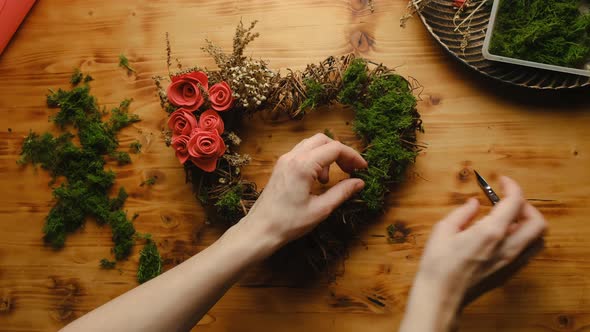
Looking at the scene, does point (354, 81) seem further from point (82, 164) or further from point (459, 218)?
point (82, 164)

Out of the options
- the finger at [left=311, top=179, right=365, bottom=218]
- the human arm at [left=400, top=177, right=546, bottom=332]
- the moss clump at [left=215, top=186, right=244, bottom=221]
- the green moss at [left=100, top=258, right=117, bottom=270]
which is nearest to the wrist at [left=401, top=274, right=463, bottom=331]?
the human arm at [left=400, top=177, right=546, bottom=332]

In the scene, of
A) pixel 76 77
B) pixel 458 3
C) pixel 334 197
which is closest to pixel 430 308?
pixel 334 197

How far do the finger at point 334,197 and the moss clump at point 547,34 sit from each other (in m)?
0.61

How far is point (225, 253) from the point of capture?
1.18m

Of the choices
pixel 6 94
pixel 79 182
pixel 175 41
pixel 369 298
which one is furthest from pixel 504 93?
pixel 6 94

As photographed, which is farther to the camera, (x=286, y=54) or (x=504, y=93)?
(x=286, y=54)

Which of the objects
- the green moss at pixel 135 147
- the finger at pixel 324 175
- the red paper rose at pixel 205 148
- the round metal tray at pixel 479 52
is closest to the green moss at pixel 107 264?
the green moss at pixel 135 147

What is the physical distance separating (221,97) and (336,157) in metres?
0.40

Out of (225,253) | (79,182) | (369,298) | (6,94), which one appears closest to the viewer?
(225,253)

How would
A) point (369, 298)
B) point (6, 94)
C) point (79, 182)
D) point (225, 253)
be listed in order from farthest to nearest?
point (6, 94) → point (79, 182) → point (369, 298) → point (225, 253)

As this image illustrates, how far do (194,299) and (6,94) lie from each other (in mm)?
1178

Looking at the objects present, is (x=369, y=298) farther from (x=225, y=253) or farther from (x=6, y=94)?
(x=6, y=94)

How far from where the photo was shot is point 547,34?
1416 millimetres

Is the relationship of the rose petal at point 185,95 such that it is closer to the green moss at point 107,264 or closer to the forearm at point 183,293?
the forearm at point 183,293
